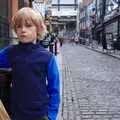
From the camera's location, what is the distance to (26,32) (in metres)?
3.32

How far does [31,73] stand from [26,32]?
286 mm

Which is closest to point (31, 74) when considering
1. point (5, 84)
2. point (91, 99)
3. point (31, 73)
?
point (31, 73)

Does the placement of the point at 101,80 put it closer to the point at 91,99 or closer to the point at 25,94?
the point at 91,99

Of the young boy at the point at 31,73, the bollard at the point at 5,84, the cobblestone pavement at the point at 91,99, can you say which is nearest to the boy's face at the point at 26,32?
the young boy at the point at 31,73

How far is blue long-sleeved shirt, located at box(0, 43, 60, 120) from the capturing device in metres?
3.29

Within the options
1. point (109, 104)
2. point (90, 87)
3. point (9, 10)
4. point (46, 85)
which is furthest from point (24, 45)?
Result: point (9, 10)

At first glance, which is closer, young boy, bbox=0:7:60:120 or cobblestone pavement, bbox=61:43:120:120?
young boy, bbox=0:7:60:120

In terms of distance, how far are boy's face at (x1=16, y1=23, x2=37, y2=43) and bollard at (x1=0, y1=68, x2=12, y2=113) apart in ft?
0.80

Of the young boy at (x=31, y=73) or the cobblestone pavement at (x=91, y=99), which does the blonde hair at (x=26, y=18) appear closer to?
the young boy at (x=31, y=73)

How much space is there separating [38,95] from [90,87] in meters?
10.5

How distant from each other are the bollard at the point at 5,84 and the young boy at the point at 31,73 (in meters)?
0.05

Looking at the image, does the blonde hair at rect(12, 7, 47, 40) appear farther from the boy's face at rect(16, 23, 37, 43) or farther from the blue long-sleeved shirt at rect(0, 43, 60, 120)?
the blue long-sleeved shirt at rect(0, 43, 60, 120)

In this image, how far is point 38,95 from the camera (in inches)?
130

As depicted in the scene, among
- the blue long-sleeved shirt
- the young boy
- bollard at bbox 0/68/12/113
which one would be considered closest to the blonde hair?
the young boy
